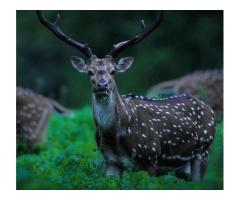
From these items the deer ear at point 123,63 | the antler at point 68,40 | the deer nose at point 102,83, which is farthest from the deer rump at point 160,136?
the antler at point 68,40

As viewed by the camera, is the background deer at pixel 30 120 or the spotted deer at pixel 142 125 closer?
the spotted deer at pixel 142 125

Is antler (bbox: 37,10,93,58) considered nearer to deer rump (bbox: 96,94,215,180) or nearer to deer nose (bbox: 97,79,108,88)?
deer nose (bbox: 97,79,108,88)

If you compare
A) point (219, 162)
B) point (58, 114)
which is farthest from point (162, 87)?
point (219, 162)

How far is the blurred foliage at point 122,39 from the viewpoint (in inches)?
966

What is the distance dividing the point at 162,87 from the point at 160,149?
696 cm

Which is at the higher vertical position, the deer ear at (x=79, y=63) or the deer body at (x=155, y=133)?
the deer ear at (x=79, y=63)

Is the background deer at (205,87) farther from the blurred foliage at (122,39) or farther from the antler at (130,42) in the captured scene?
the blurred foliage at (122,39)

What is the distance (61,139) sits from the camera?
1602 centimetres

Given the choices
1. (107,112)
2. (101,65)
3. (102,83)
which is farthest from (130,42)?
(107,112)

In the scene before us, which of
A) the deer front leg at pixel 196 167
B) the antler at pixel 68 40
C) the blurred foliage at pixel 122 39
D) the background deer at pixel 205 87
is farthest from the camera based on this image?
the blurred foliage at pixel 122 39

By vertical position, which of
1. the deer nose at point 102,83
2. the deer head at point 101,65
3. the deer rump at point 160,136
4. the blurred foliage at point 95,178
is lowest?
the blurred foliage at point 95,178

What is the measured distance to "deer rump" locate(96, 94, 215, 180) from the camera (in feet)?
33.3

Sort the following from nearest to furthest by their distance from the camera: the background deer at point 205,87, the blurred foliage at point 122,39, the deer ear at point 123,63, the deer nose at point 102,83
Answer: the deer nose at point 102,83 → the deer ear at point 123,63 → the background deer at point 205,87 → the blurred foliage at point 122,39

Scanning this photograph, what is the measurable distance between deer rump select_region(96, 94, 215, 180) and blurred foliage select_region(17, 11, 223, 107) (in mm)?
12918
